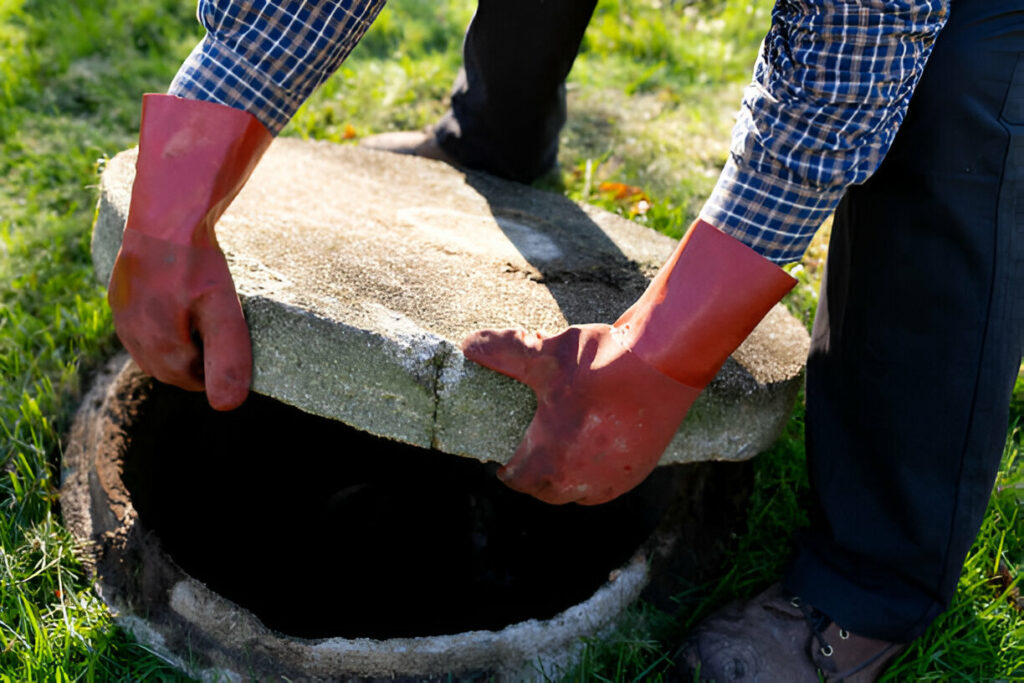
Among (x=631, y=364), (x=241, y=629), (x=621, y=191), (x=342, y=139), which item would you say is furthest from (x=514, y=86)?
(x=241, y=629)

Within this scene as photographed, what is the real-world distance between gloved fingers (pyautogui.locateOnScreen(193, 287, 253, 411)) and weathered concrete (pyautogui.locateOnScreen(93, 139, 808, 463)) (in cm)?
3

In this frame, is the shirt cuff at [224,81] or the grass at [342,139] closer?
the shirt cuff at [224,81]

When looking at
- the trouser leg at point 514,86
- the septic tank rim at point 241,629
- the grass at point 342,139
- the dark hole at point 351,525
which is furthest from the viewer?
the trouser leg at point 514,86

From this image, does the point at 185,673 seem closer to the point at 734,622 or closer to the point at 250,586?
the point at 250,586

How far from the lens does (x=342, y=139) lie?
3.27 metres

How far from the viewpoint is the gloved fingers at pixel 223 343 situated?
148 cm

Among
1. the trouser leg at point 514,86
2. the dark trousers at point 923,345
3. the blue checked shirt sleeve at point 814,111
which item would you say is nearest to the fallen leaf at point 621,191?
the trouser leg at point 514,86

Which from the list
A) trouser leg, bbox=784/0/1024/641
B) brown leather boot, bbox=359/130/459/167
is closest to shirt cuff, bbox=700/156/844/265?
trouser leg, bbox=784/0/1024/641

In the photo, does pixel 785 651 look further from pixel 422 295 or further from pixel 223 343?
pixel 223 343

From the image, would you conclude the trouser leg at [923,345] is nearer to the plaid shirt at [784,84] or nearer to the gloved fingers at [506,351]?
the plaid shirt at [784,84]

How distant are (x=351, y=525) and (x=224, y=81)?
1.28 metres

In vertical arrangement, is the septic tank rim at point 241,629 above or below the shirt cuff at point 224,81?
below

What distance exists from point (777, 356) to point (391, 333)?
81cm

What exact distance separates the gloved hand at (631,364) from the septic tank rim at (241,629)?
15.5 inches
